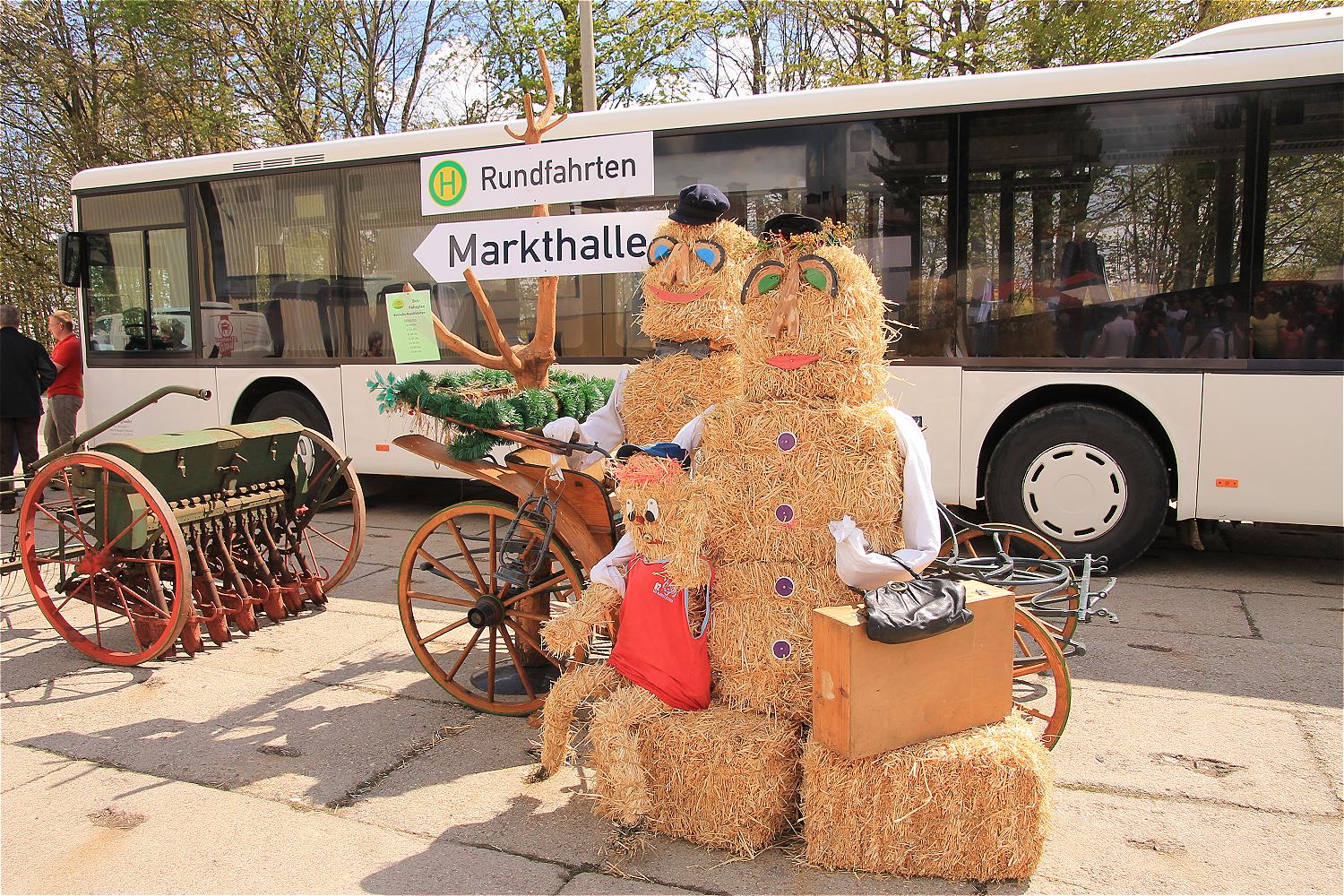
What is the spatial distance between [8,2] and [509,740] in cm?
1970

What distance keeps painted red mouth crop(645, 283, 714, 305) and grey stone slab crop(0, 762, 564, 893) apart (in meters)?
2.20

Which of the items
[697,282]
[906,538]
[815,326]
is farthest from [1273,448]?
[815,326]

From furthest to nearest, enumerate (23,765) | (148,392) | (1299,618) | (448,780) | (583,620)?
1. (148,392)
2. (1299,618)
3. (23,765)
4. (448,780)
5. (583,620)

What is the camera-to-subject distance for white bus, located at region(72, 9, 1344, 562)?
218 inches

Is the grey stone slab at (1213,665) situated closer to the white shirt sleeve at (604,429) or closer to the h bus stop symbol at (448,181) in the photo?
the white shirt sleeve at (604,429)

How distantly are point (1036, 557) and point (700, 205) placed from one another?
2.65 meters

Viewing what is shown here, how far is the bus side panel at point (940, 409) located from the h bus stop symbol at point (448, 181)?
10.7 ft

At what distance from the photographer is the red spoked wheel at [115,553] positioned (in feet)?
13.3

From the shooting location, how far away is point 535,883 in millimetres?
2637

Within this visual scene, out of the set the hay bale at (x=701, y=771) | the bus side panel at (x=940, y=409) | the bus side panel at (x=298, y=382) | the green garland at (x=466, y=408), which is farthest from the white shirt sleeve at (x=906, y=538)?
the bus side panel at (x=298, y=382)

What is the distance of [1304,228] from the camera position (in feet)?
18.0

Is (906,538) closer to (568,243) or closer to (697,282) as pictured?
(697,282)

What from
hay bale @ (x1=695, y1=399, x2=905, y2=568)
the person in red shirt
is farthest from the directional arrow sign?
the person in red shirt

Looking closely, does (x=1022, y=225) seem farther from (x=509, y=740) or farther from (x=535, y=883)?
(x=535, y=883)
